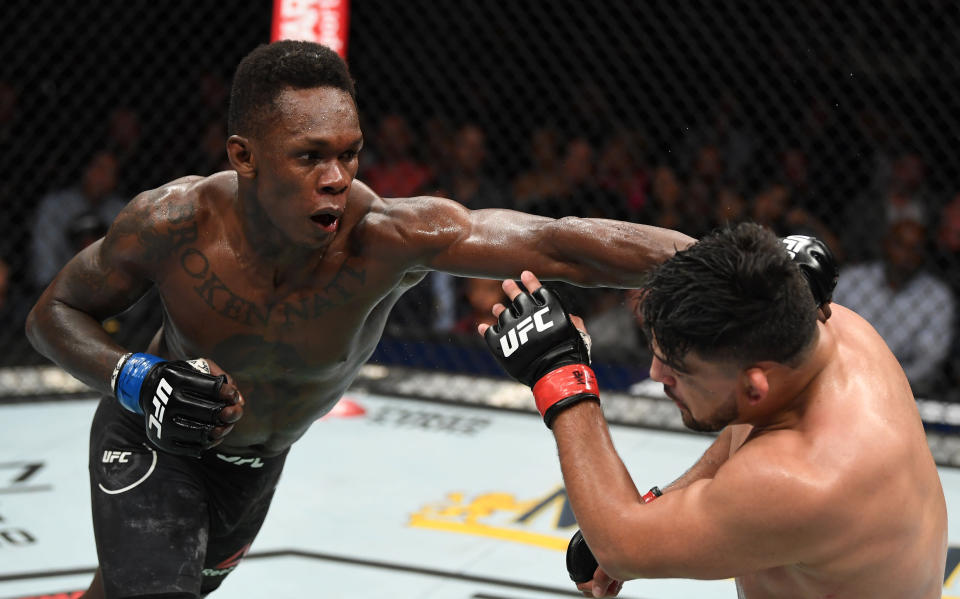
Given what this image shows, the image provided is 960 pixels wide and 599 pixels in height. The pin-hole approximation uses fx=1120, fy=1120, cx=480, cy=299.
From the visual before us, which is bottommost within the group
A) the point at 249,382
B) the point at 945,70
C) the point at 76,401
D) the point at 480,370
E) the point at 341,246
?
the point at 480,370

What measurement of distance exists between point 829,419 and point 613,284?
1.86ft

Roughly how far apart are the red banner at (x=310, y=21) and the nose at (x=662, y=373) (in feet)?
8.72

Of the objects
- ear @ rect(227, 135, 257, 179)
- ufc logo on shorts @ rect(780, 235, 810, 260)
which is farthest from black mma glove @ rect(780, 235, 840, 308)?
ear @ rect(227, 135, 257, 179)

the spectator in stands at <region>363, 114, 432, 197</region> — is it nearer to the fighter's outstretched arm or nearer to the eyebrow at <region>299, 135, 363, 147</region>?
the fighter's outstretched arm

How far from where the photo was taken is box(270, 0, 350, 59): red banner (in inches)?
157

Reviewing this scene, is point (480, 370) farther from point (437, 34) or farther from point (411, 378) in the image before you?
point (437, 34)

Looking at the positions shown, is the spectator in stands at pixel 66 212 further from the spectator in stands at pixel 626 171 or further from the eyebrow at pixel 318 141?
the eyebrow at pixel 318 141

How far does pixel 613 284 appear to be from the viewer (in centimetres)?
203

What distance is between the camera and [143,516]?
6.65 ft

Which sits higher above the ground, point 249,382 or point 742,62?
point 249,382

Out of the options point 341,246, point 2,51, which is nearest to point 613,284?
point 341,246

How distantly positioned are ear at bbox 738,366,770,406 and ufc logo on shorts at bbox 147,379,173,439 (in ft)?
3.03

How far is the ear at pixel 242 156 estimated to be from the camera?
2.00m

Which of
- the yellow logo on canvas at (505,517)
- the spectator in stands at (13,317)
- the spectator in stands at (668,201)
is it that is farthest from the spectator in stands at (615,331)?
the spectator in stands at (13,317)
